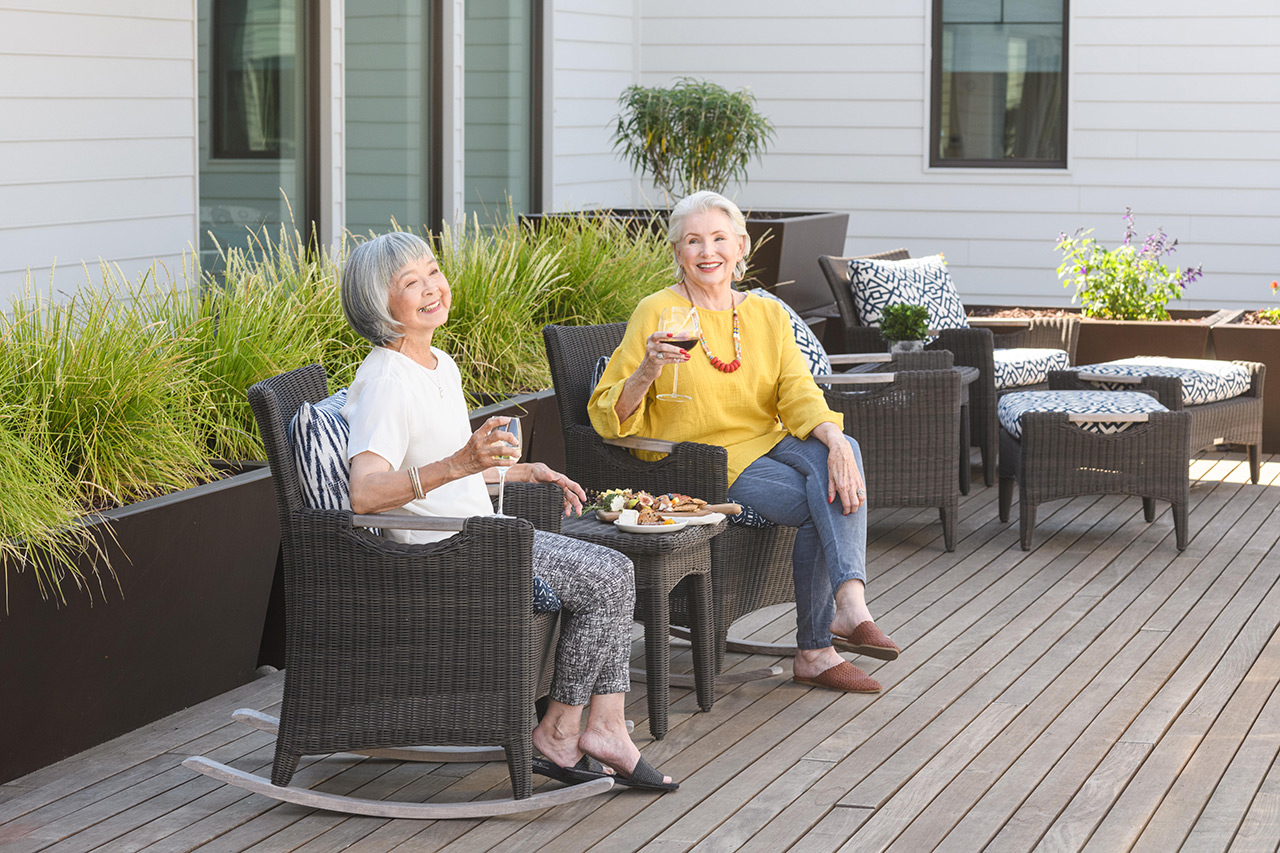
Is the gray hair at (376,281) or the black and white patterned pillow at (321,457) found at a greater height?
the gray hair at (376,281)

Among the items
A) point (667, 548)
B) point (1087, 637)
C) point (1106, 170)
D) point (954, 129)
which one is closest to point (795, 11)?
point (954, 129)

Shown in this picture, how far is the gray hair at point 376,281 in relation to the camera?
3.04m

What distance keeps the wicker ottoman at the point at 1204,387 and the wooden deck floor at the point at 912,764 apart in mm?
1474

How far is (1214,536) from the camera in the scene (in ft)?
18.7

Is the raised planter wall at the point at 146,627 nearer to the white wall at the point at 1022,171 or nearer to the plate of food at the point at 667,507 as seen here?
the plate of food at the point at 667,507

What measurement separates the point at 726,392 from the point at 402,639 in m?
1.28

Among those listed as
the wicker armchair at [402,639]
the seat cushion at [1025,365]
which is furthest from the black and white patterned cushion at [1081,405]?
the wicker armchair at [402,639]

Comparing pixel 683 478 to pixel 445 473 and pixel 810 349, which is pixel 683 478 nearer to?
pixel 445 473

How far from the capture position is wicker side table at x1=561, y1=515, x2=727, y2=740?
349 centimetres

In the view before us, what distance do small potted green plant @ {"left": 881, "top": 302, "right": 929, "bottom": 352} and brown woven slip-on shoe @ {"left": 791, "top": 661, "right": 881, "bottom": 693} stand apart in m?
2.32

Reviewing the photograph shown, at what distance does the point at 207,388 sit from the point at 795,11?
679 cm

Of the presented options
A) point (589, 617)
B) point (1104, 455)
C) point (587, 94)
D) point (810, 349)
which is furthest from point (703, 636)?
point (587, 94)

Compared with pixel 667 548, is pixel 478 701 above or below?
below

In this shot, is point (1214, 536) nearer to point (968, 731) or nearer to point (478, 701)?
point (968, 731)
